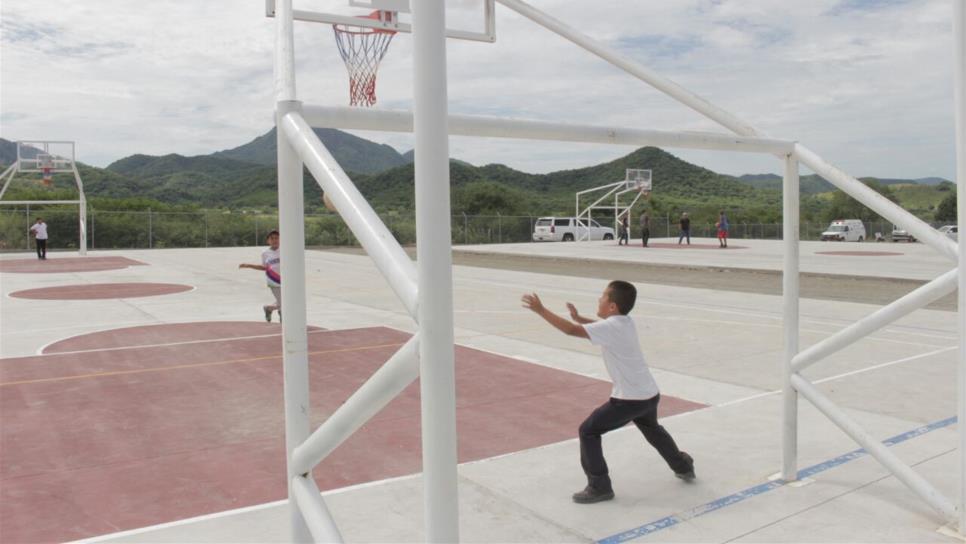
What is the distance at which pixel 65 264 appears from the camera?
28.7 metres

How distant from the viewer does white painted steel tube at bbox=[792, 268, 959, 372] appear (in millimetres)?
4436

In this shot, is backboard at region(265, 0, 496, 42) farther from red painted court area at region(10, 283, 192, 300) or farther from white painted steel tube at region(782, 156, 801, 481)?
red painted court area at region(10, 283, 192, 300)

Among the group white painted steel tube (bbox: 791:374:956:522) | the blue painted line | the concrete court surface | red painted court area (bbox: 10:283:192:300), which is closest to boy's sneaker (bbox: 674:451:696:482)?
the concrete court surface

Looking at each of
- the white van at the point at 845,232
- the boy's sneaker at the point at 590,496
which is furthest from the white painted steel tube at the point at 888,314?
the white van at the point at 845,232

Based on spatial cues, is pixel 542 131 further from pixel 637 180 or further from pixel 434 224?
pixel 637 180

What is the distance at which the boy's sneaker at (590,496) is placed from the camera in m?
5.11

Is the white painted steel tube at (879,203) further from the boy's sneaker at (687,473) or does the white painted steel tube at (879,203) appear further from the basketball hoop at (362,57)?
the basketball hoop at (362,57)

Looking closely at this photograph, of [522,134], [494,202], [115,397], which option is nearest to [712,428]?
[522,134]

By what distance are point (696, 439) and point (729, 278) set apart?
16147 millimetres

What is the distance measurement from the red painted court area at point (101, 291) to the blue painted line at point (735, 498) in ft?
51.4

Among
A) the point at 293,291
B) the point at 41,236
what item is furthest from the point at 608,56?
the point at 41,236

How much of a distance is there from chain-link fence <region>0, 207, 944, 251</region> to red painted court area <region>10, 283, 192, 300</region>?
1859 cm

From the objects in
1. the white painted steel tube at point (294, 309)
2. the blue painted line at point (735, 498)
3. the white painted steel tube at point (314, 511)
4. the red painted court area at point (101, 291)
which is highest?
the white painted steel tube at point (294, 309)

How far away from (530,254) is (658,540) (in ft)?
97.5
